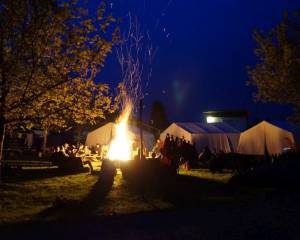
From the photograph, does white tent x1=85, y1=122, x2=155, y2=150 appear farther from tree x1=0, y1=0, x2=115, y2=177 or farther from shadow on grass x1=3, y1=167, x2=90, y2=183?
tree x1=0, y1=0, x2=115, y2=177

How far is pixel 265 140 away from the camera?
2761 centimetres

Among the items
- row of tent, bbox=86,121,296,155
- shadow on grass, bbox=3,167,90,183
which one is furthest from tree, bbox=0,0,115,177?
row of tent, bbox=86,121,296,155

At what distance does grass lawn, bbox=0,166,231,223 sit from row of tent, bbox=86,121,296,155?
401 inches

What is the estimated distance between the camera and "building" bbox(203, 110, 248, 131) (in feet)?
184

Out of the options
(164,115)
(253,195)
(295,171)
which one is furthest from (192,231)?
(164,115)

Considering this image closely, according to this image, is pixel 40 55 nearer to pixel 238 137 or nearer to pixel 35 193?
pixel 35 193

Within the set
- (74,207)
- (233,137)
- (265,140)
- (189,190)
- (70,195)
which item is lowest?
(74,207)

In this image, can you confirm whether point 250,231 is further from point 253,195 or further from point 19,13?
point 19,13

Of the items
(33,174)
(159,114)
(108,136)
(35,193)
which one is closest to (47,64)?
(35,193)

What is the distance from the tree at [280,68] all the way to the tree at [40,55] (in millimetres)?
9340

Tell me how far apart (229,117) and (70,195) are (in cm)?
4936

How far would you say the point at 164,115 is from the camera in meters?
78.8

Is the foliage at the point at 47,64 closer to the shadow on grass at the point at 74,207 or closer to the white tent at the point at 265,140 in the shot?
the shadow on grass at the point at 74,207

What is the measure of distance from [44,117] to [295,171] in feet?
26.9
